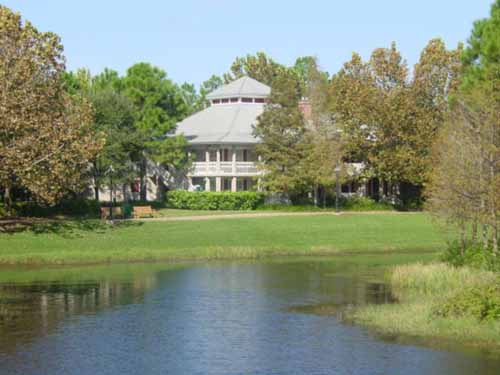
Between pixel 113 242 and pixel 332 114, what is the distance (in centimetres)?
2680

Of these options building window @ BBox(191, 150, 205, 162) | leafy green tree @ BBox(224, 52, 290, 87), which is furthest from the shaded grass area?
leafy green tree @ BBox(224, 52, 290, 87)

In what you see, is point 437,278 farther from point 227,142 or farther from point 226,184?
point 226,184

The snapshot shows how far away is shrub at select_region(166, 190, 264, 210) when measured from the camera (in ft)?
215

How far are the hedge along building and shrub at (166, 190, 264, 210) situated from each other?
3160 mm

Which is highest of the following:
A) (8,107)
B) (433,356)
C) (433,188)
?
(8,107)

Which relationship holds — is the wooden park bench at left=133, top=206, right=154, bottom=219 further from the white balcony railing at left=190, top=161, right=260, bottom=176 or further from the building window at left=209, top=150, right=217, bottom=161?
the building window at left=209, top=150, right=217, bottom=161

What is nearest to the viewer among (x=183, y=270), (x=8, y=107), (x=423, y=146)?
(x=183, y=270)

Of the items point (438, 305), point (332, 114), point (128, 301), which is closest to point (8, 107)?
point (128, 301)

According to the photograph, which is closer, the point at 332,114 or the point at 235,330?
the point at 235,330

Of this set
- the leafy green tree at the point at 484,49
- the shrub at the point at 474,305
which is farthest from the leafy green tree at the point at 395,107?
the shrub at the point at 474,305

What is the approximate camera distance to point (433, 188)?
3350 centimetres

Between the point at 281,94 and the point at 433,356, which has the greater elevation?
the point at 281,94

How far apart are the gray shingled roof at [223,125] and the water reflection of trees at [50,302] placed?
1349 inches

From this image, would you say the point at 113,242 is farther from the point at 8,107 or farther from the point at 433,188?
the point at 433,188
